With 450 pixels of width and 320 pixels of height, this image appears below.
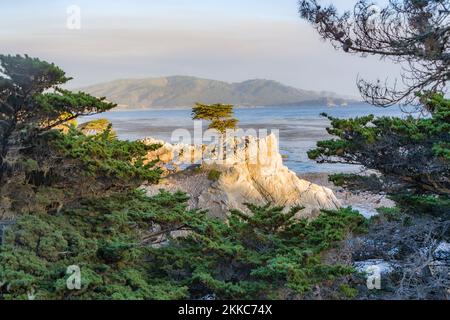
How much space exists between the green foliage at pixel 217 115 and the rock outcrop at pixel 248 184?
352cm

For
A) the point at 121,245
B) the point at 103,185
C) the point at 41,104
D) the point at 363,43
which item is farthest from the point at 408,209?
the point at 41,104

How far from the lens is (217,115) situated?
24.6 meters

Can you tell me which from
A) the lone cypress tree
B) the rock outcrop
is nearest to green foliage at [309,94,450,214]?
the lone cypress tree

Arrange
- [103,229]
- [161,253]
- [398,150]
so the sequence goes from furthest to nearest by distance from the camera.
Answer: [103,229], [161,253], [398,150]

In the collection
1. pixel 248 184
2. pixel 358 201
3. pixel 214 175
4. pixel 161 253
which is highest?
pixel 161 253

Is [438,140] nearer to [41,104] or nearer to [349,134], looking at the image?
[349,134]

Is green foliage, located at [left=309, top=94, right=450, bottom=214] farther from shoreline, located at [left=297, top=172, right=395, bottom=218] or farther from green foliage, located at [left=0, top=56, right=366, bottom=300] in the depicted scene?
shoreline, located at [left=297, top=172, right=395, bottom=218]

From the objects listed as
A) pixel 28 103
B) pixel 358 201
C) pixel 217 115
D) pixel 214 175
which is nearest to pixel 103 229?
pixel 28 103

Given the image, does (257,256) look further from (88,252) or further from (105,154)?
(105,154)

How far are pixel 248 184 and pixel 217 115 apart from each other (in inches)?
250

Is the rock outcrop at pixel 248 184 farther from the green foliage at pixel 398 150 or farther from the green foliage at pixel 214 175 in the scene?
the green foliage at pixel 398 150

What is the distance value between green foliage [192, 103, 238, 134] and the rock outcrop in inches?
138

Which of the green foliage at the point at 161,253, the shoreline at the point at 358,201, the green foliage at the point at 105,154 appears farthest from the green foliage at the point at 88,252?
the shoreline at the point at 358,201

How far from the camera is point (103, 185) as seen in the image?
7355 millimetres
